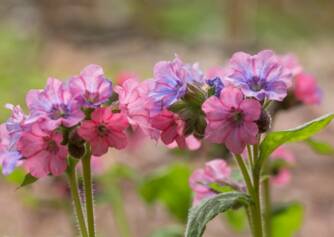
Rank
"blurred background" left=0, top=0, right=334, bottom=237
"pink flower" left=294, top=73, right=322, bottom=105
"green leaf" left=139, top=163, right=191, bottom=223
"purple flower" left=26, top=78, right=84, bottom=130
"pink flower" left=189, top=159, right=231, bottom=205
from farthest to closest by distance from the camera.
A: "blurred background" left=0, top=0, right=334, bottom=237 → "green leaf" left=139, top=163, right=191, bottom=223 → "pink flower" left=294, top=73, right=322, bottom=105 → "pink flower" left=189, top=159, right=231, bottom=205 → "purple flower" left=26, top=78, right=84, bottom=130

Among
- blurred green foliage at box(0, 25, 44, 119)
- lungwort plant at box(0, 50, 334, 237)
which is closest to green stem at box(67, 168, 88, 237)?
lungwort plant at box(0, 50, 334, 237)

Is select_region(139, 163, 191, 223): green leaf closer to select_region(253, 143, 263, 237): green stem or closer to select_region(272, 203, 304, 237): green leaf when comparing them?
select_region(272, 203, 304, 237): green leaf

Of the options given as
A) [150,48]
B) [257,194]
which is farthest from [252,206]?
[150,48]

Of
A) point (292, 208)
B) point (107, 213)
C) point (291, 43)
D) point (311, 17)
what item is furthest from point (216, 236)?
point (311, 17)

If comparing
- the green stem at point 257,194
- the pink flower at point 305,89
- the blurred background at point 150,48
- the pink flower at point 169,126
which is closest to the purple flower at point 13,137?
the pink flower at point 169,126

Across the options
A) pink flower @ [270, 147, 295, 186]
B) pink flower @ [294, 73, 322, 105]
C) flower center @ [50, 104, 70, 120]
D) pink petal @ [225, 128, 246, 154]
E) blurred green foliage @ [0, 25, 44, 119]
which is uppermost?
blurred green foliage @ [0, 25, 44, 119]

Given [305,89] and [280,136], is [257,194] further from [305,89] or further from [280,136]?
[305,89]
